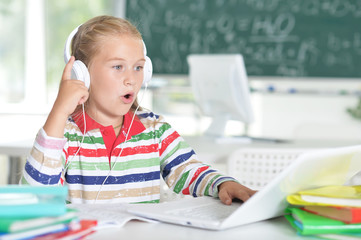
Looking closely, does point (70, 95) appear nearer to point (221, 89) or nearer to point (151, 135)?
point (151, 135)

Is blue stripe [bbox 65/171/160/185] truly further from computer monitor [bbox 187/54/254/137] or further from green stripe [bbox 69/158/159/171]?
→ computer monitor [bbox 187/54/254/137]

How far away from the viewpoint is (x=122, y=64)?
136 centimetres

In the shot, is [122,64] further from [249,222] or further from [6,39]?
[6,39]

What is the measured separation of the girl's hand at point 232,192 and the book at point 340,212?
0.19m

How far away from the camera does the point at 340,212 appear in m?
0.87


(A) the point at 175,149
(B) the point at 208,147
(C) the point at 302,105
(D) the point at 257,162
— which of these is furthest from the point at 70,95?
(C) the point at 302,105

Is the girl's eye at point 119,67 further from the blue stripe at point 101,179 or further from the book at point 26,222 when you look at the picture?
the book at point 26,222

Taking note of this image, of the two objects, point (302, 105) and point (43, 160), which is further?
point (302, 105)

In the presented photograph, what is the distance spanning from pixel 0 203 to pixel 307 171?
19.0 inches

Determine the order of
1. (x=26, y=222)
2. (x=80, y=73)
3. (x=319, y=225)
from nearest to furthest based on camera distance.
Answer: (x=26, y=222) → (x=319, y=225) → (x=80, y=73)

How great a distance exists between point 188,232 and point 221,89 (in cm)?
195

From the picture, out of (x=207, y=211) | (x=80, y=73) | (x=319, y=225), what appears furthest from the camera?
(x=80, y=73)

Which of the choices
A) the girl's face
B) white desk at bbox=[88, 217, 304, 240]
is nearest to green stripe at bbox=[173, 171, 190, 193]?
the girl's face

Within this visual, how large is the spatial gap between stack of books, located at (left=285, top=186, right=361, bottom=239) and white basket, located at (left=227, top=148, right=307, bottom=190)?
978 mm
